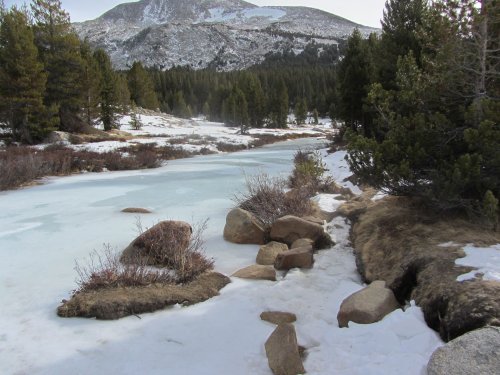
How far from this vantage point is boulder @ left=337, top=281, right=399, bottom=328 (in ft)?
14.7

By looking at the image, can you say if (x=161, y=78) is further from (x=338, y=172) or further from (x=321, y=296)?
(x=321, y=296)

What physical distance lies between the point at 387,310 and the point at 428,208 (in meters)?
2.85

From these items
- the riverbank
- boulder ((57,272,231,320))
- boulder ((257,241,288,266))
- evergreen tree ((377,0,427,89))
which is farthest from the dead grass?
the riverbank

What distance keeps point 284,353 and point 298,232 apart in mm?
4044

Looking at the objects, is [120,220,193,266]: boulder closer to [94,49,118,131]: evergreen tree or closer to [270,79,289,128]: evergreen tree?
[94,49,118,131]: evergreen tree

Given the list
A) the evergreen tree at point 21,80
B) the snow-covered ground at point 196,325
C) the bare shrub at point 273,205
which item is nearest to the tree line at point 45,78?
the evergreen tree at point 21,80

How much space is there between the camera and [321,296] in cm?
562

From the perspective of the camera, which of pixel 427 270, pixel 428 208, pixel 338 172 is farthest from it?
pixel 338 172

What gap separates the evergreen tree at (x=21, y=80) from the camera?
89.1 feet

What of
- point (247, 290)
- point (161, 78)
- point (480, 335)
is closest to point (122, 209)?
point (247, 290)

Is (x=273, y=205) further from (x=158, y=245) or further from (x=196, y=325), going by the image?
(x=196, y=325)

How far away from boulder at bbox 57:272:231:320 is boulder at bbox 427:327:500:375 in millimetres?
3163

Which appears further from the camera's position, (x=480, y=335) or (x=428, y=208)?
(x=428, y=208)

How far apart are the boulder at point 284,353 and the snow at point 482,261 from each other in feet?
6.08
